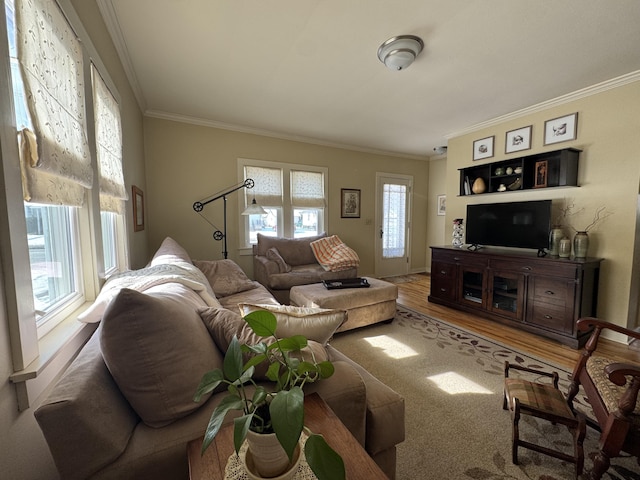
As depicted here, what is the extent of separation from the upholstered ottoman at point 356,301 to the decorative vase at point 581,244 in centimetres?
185

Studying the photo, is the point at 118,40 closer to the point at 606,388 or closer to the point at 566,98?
the point at 606,388

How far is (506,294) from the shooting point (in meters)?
3.03

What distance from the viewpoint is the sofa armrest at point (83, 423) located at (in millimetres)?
639

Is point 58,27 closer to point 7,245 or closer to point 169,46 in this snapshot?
point 7,245

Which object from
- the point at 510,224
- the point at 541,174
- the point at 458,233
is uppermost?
the point at 541,174

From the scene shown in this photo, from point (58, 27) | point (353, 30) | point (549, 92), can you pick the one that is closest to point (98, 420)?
point (58, 27)

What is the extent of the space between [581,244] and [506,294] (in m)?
0.85

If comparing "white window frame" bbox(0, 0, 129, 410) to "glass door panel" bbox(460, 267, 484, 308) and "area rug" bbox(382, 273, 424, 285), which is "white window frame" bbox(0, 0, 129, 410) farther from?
"area rug" bbox(382, 273, 424, 285)

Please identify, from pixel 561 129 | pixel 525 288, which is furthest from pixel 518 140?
pixel 525 288

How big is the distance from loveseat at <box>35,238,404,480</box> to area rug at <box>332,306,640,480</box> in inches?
20.1

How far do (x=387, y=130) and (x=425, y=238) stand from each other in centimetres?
281

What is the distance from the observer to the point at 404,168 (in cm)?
550

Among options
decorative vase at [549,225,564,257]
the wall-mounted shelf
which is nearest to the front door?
the wall-mounted shelf

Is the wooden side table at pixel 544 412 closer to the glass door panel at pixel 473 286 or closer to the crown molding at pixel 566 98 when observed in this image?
the glass door panel at pixel 473 286
